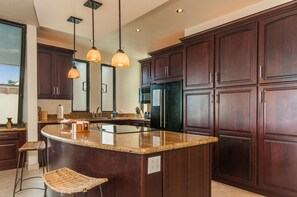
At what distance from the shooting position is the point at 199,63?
3678mm

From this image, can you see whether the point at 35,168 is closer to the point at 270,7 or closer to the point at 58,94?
the point at 58,94

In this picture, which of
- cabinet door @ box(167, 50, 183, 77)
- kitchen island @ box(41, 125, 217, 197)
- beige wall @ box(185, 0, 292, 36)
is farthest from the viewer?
cabinet door @ box(167, 50, 183, 77)

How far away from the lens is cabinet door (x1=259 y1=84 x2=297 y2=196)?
2611mm

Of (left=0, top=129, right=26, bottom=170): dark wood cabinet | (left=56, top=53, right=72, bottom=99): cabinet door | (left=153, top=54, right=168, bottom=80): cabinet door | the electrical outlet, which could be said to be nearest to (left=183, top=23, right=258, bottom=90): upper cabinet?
(left=153, top=54, right=168, bottom=80): cabinet door

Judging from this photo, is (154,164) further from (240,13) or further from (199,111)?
(240,13)

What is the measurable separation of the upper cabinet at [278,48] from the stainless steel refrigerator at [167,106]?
1.63 m

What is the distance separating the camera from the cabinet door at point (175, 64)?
4.29 meters

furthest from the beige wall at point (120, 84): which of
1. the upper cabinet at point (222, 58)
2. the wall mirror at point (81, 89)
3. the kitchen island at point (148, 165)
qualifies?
the kitchen island at point (148, 165)

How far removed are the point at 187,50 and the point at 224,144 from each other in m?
1.80

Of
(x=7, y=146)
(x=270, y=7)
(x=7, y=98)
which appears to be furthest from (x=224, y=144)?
(x=7, y=98)

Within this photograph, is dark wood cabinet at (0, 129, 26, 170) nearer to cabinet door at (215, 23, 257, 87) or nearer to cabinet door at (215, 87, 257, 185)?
cabinet door at (215, 87, 257, 185)

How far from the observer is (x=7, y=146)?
3889 mm

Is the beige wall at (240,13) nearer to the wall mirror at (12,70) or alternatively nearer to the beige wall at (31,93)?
the beige wall at (31,93)

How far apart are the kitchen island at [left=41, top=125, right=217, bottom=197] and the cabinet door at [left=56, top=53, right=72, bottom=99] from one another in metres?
3.00
